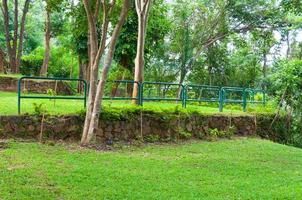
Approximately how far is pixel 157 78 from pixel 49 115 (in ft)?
47.2

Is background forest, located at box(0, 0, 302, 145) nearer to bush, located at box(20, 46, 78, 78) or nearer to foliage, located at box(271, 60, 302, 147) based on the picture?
bush, located at box(20, 46, 78, 78)

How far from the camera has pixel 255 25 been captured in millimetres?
22234

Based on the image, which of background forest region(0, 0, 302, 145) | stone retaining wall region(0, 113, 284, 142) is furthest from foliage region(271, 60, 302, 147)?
background forest region(0, 0, 302, 145)

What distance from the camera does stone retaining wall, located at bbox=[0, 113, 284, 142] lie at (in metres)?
9.02

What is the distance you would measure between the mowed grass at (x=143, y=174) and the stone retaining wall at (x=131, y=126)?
594 mm

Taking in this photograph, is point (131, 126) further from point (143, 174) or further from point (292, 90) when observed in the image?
point (292, 90)

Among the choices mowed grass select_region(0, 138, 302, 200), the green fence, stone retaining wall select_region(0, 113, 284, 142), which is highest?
the green fence

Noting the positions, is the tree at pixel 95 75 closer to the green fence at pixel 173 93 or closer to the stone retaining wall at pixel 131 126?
the stone retaining wall at pixel 131 126

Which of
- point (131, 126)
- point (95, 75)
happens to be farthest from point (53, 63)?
point (95, 75)

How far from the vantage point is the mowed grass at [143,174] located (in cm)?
577

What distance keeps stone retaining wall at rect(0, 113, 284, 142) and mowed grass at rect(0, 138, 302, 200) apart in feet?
1.95

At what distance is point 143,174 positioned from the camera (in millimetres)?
6902

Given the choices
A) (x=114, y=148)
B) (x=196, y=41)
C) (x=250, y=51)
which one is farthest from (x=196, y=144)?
(x=250, y=51)

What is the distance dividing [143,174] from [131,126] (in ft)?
11.8
